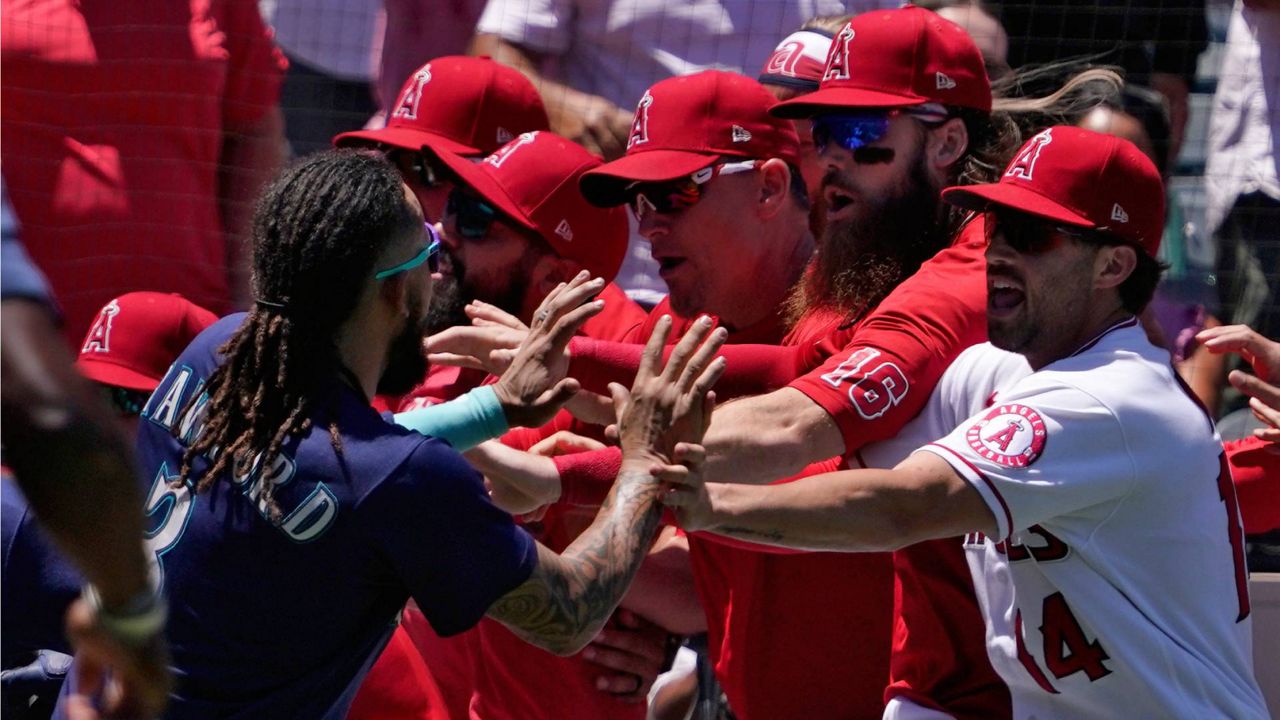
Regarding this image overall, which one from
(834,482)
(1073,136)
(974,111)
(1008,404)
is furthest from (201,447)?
(974,111)

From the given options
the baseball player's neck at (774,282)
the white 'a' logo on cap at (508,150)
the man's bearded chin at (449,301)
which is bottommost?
the man's bearded chin at (449,301)

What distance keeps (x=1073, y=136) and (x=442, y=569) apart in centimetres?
137

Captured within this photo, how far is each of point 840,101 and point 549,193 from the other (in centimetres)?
83

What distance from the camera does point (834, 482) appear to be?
2.96 m

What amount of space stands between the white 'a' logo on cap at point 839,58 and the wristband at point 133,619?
2.19 meters

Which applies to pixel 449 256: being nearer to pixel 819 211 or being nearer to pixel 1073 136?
pixel 819 211

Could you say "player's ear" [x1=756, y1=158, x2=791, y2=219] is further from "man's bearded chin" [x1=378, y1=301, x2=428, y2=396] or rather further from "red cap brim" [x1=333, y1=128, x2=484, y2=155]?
"man's bearded chin" [x1=378, y1=301, x2=428, y2=396]

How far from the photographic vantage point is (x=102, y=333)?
4.59m

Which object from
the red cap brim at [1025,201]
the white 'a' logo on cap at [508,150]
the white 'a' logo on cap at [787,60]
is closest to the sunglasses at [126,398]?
the white 'a' logo on cap at [508,150]

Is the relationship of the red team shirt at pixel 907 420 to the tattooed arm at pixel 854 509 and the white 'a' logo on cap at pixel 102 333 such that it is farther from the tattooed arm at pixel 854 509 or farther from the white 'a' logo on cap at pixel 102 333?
the white 'a' logo on cap at pixel 102 333

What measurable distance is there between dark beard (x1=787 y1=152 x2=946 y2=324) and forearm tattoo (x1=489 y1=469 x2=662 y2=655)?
3.11 feet

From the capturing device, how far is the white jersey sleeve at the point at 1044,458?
290cm

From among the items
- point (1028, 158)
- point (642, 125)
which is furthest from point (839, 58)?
point (1028, 158)

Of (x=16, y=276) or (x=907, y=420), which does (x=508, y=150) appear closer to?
(x=907, y=420)
